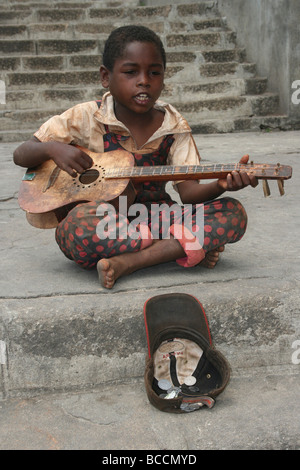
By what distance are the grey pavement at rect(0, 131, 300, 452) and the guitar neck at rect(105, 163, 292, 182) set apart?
35 centimetres

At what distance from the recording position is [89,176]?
2.26m

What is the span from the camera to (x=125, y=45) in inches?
87.7

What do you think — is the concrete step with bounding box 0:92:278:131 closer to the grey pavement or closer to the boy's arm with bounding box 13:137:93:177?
the boy's arm with bounding box 13:137:93:177

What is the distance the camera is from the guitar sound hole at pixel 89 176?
2.25 metres

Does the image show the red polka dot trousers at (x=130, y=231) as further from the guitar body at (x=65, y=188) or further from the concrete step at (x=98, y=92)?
the concrete step at (x=98, y=92)

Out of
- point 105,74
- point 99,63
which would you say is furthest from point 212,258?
point 99,63

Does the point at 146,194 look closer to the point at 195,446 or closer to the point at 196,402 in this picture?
the point at 196,402

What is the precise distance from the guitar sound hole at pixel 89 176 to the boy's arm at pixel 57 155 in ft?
0.12

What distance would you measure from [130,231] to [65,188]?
0.33 meters

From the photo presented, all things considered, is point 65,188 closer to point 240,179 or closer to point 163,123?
point 163,123

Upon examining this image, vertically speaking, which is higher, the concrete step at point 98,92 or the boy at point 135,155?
the boy at point 135,155

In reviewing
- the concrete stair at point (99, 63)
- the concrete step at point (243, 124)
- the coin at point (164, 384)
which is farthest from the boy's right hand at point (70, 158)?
the concrete step at point (243, 124)

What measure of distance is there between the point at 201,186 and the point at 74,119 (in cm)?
57

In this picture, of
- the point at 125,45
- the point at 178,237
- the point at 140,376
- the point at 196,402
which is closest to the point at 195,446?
the point at 196,402
